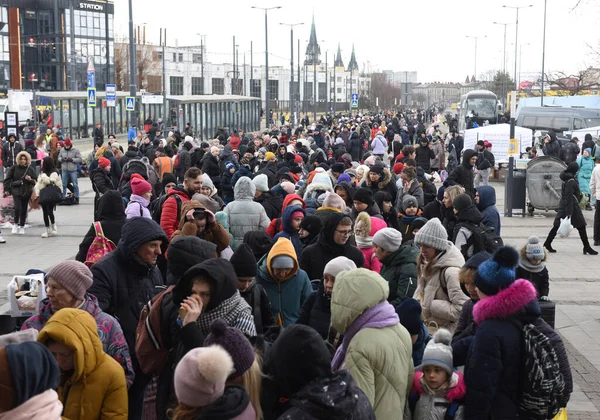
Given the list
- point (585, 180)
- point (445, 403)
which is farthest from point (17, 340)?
point (585, 180)

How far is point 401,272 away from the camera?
7254 millimetres

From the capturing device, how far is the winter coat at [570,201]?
1549cm

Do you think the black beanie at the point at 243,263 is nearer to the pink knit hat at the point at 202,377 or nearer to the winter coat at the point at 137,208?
the pink knit hat at the point at 202,377

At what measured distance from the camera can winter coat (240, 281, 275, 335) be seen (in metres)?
5.89

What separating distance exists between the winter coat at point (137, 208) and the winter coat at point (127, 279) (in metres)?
4.01

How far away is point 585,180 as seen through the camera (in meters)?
22.6

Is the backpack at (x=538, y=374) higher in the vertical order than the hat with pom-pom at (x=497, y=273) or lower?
lower

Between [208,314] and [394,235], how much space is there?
2.71m

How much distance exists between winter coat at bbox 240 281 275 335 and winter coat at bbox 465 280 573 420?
4.92 feet

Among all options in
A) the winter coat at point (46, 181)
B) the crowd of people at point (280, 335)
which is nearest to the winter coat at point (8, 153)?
the winter coat at point (46, 181)

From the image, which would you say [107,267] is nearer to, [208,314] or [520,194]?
[208,314]

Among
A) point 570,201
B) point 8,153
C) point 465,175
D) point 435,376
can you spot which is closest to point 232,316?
point 435,376

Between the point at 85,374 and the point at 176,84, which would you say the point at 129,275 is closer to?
the point at 85,374

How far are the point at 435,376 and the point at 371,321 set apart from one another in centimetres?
59
